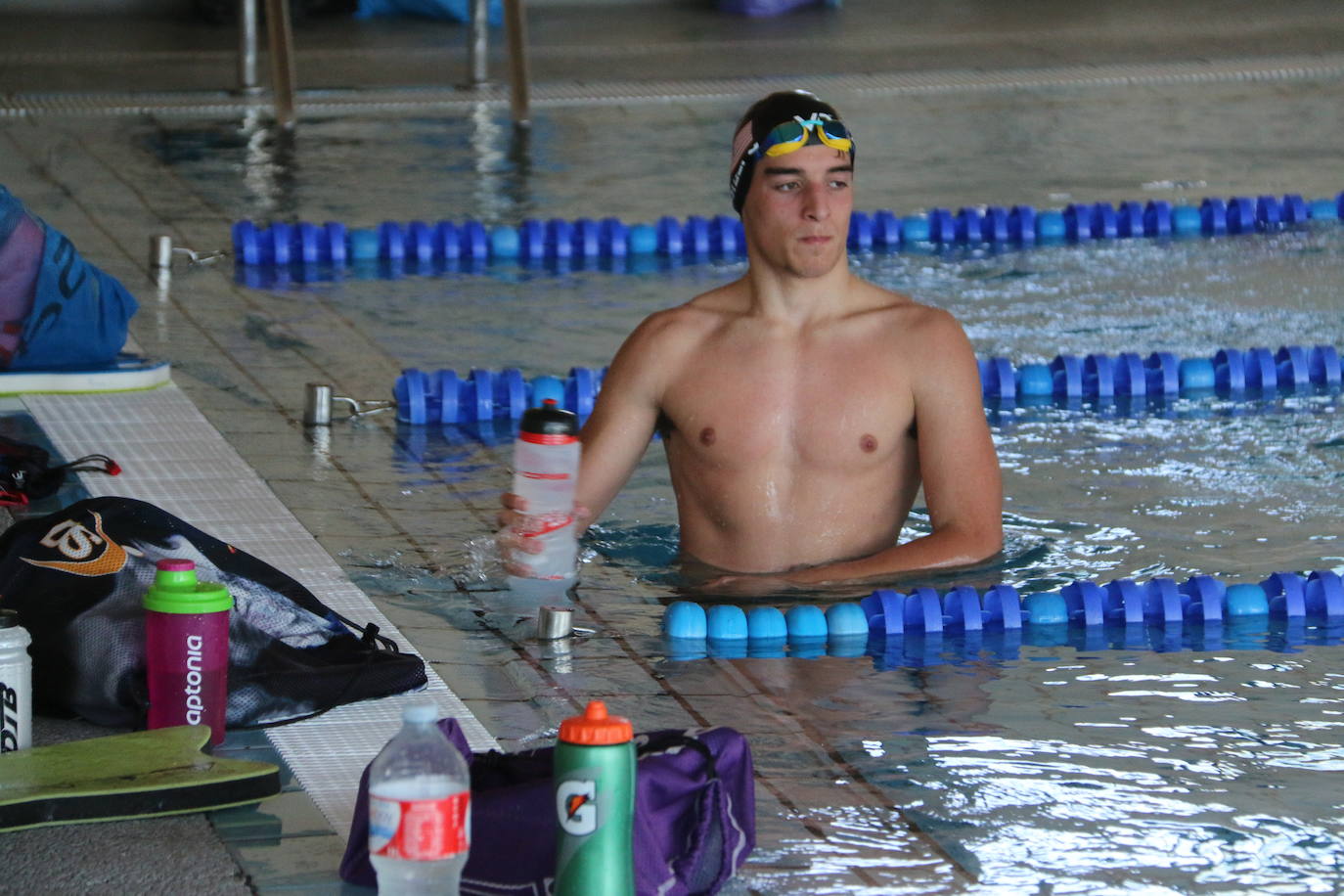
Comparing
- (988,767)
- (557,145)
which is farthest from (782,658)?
(557,145)

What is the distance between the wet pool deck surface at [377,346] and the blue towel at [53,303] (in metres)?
0.29

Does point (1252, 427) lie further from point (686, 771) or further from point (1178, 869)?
point (686, 771)

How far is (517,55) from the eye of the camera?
36.1ft

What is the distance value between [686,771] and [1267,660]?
1.78 m

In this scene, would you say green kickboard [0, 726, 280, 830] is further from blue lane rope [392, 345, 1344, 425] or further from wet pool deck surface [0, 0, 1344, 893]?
blue lane rope [392, 345, 1344, 425]

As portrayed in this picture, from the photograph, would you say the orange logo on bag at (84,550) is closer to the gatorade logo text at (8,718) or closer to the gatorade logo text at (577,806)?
the gatorade logo text at (8,718)

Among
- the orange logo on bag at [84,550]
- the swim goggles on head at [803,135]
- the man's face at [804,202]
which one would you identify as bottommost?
the orange logo on bag at [84,550]

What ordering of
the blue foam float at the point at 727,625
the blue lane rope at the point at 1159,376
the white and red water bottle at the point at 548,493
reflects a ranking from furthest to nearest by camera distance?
the blue lane rope at the point at 1159,376
the blue foam float at the point at 727,625
the white and red water bottle at the point at 548,493

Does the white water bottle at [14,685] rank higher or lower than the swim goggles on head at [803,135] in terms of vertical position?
lower

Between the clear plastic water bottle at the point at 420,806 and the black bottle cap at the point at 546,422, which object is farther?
the black bottle cap at the point at 546,422

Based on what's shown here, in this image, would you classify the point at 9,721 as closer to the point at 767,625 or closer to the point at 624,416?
the point at 767,625

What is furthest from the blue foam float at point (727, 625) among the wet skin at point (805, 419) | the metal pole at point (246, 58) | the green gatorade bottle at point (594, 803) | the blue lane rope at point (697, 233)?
the metal pole at point (246, 58)

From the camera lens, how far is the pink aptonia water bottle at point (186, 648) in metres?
3.21

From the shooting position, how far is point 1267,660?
4.14 meters
